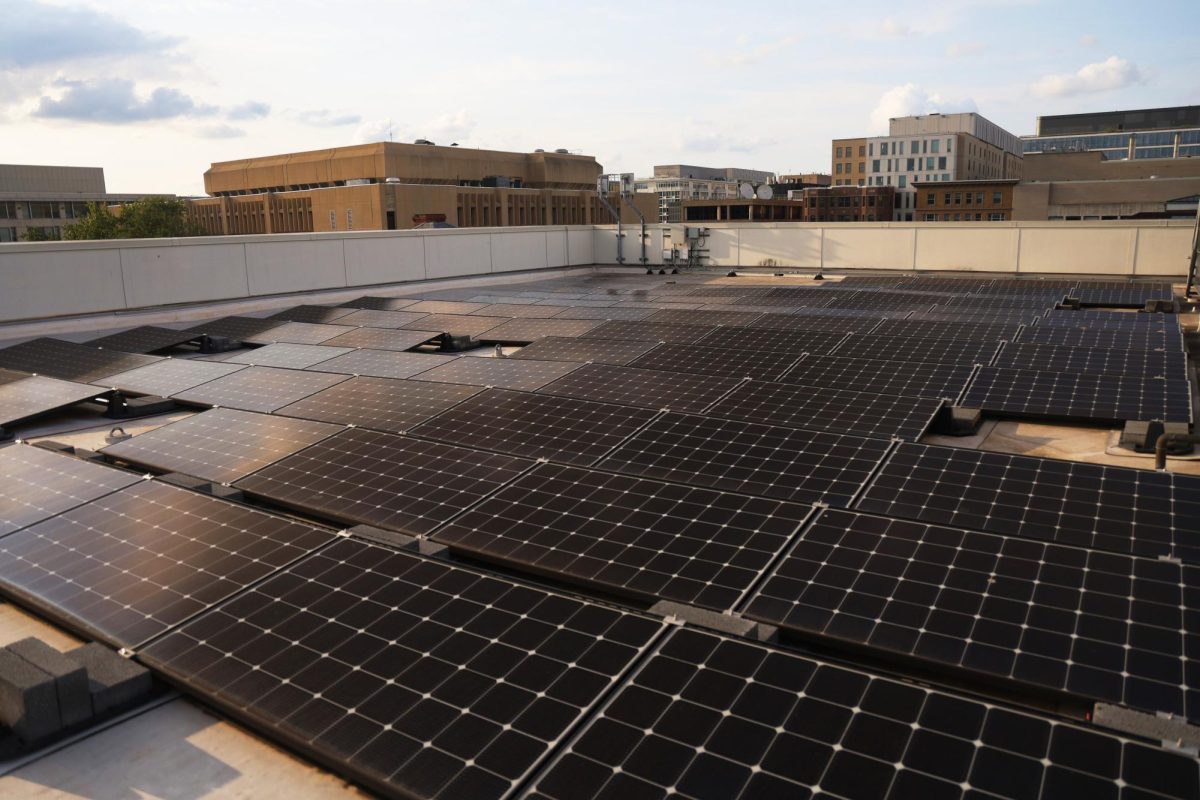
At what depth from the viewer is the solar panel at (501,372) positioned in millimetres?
19438

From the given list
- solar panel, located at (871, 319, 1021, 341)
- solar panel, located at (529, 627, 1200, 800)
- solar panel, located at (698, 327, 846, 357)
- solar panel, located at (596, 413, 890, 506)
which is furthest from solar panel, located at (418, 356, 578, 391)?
solar panel, located at (529, 627, 1200, 800)

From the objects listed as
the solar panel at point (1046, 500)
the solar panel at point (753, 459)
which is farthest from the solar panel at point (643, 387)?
the solar panel at point (1046, 500)

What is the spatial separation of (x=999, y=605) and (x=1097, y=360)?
14.6 m

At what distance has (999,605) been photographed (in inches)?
331

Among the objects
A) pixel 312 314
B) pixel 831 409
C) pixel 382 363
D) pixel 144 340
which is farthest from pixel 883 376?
pixel 312 314

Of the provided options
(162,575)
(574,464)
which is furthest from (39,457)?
(574,464)

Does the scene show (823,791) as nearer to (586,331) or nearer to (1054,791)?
(1054,791)

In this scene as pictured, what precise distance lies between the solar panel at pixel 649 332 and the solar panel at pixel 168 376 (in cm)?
1051

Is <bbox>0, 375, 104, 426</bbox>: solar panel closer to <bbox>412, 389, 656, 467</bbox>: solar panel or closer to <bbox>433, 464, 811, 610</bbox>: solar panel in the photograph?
<bbox>412, 389, 656, 467</bbox>: solar panel

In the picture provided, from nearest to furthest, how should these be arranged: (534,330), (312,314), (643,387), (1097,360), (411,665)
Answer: (411,665) < (643,387) < (1097,360) < (534,330) < (312,314)

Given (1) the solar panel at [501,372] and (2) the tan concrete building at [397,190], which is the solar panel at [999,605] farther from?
(2) the tan concrete building at [397,190]

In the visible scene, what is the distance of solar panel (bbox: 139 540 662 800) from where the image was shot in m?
6.42

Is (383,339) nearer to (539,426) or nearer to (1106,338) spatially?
(539,426)

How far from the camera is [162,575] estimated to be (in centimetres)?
967
